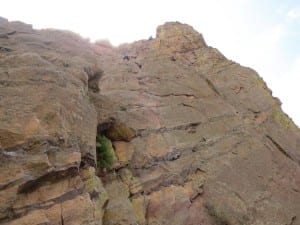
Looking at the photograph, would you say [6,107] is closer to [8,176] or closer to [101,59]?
[8,176]

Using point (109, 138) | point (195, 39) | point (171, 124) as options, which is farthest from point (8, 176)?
point (195, 39)

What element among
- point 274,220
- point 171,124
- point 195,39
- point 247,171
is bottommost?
point 274,220

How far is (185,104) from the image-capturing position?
3075 cm

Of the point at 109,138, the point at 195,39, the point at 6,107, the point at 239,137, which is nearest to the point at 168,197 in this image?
the point at 109,138

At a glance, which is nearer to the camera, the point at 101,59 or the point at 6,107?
the point at 6,107

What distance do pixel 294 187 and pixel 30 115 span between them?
18930mm

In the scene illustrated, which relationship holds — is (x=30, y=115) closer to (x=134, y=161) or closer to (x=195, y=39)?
(x=134, y=161)

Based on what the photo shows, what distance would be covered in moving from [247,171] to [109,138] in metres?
9.60

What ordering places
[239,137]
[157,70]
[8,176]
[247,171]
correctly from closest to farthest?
[8,176] < [247,171] < [239,137] < [157,70]

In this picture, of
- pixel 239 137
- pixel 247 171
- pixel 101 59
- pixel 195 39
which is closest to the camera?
pixel 247 171

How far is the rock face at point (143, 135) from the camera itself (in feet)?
54.3

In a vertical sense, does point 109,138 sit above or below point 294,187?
above

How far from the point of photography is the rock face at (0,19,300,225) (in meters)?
16.6

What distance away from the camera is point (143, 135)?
2625cm
